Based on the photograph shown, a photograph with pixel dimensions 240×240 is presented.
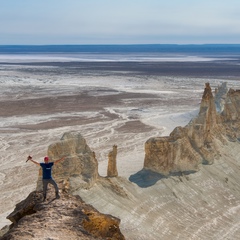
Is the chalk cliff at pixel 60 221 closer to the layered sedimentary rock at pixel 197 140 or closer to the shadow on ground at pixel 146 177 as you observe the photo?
the shadow on ground at pixel 146 177

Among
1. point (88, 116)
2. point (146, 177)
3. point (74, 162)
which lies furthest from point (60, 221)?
point (88, 116)

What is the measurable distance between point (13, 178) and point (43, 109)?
86.3ft

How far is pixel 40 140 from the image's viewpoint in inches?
1426

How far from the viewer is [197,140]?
2081 cm

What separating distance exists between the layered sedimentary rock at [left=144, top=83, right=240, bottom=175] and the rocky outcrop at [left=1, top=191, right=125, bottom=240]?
9495 millimetres

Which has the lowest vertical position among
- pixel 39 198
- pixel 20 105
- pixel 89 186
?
pixel 20 105

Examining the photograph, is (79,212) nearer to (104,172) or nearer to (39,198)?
(39,198)

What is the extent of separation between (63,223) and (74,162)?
22.7ft

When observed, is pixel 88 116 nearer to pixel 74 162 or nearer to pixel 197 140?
pixel 197 140

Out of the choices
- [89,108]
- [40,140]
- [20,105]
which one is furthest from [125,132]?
[20,105]

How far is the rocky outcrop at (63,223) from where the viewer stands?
742cm

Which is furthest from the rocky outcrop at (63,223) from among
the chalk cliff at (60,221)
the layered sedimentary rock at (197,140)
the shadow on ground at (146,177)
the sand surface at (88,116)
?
the layered sedimentary rock at (197,140)

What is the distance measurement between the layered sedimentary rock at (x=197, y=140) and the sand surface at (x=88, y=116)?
5.00 ft

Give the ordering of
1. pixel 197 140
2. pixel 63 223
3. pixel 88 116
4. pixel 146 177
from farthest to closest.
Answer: pixel 88 116 → pixel 197 140 → pixel 146 177 → pixel 63 223
